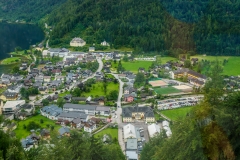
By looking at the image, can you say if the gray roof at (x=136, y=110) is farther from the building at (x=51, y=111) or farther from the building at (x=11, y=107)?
the building at (x=11, y=107)

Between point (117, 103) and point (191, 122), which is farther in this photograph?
point (117, 103)

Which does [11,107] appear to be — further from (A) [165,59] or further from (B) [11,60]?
(A) [165,59]

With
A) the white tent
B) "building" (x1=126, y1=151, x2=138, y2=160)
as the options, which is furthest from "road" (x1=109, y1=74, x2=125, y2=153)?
"building" (x1=126, y1=151, x2=138, y2=160)

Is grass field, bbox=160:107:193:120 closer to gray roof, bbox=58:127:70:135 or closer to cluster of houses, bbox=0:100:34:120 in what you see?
gray roof, bbox=58:127:70:135

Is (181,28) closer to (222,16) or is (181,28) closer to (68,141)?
(222,16)

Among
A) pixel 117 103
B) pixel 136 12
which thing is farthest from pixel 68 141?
pixel 136 12

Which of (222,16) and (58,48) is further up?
(222,16)
